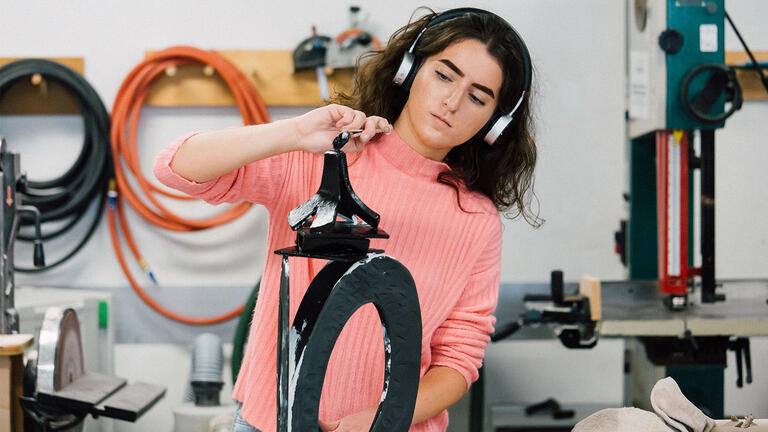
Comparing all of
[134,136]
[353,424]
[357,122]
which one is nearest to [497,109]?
[357,122]

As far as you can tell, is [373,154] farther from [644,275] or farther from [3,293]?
[644,275]

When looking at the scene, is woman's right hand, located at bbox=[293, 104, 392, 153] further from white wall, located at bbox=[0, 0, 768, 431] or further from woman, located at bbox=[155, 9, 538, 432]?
white wall, located at bbox=[0, 0, 768, 431]

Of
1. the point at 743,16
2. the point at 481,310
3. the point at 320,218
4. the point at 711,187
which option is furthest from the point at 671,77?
the point at 320,218

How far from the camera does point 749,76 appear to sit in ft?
9.60

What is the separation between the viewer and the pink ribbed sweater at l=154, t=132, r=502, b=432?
1.22 metres

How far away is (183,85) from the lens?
113 inches

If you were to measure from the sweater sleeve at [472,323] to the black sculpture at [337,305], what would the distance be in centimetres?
41

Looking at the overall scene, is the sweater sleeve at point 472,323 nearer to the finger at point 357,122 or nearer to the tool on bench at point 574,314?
the finger at point 357,122

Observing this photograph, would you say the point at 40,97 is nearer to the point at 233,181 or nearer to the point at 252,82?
the point at 252,82

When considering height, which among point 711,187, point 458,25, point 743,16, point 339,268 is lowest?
point 339,268

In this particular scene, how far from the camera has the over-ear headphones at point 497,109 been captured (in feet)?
4.16

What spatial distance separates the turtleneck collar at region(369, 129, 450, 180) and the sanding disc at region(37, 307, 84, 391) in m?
0.92

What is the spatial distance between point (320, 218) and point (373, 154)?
0.51 m

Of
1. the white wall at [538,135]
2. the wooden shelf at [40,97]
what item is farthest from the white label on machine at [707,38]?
the wooden shelf at [40,97]
